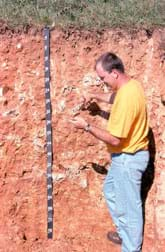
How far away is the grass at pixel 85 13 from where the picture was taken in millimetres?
5484

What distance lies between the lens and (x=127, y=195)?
4988 mm

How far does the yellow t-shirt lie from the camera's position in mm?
4695

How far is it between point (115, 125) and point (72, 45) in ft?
3.44

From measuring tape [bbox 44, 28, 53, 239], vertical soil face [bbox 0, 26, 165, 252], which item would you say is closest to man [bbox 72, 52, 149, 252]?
vertical soil face [bbox 0, 26, 165, 252]

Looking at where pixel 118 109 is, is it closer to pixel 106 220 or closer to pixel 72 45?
pixel 72 45

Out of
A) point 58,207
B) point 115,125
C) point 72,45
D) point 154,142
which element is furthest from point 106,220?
point 72,45

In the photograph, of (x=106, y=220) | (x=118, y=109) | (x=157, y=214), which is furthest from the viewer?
(x=106, y=220)

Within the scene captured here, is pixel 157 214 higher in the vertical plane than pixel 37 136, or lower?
lower

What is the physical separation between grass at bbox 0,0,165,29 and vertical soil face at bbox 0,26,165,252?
157 millimetres

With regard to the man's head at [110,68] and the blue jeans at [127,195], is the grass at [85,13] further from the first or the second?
the blue jeans at [127,195]

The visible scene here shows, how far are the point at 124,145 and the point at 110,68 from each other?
646 millimetres

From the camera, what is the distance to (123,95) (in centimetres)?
471

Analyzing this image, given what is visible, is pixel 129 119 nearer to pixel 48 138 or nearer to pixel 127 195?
pixel 127 195

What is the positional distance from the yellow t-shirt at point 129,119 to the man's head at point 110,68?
10cm
